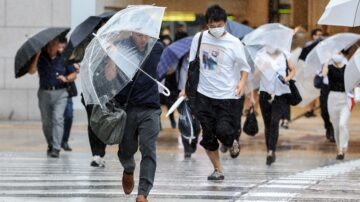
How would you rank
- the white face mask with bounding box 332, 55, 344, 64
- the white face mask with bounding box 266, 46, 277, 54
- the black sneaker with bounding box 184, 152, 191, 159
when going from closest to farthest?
the white face mask with bounding box 266, 46, 277, 54 < the black sneaker with bounding box 184, 152, 191, 159 < the white face mask with bounding box 332, 55, 344, 64

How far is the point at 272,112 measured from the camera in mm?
13992

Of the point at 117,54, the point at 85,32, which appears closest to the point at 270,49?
the point at 85,32

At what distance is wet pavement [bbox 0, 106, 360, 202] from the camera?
32.7ft

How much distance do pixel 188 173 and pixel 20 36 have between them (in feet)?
29.6

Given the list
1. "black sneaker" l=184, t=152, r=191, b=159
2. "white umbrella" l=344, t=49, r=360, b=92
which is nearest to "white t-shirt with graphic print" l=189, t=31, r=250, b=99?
"white umbrella" l=344, t=49, r=360, b=92

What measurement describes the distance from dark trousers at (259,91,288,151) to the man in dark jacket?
468 centimetres

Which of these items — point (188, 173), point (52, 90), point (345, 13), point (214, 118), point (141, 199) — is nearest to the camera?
point (141, 199)

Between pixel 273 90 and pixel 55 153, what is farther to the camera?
pixel 55 153

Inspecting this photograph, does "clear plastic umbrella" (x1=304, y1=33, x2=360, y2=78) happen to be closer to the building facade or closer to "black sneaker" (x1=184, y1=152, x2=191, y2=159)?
"black sneaker" (x1=184, y1=152, x2=191, y2=159)

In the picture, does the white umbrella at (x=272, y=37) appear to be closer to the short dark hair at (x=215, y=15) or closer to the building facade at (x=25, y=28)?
the short dark hair at (x=215, y=15)

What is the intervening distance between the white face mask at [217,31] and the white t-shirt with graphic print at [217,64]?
8cm

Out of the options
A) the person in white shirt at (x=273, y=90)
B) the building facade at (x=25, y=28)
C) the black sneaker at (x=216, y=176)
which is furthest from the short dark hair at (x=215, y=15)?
the building facade at (x=25, y=28)

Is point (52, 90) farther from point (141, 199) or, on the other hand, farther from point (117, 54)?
point (141, 199)

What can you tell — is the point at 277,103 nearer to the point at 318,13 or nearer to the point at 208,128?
the point at 208,128
